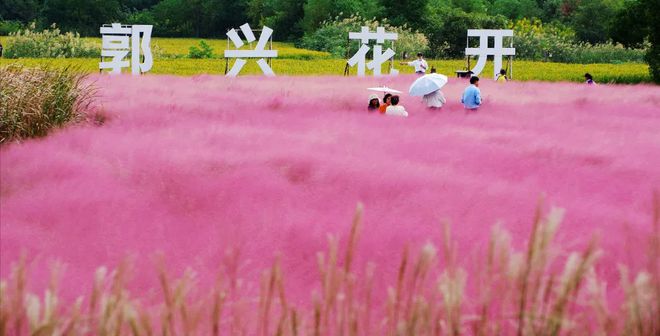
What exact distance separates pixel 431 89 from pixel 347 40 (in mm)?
26165

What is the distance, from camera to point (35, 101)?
25.9 ft

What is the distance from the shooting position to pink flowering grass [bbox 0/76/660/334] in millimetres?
3924

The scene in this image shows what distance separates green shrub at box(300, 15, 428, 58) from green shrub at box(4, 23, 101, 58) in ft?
33.5

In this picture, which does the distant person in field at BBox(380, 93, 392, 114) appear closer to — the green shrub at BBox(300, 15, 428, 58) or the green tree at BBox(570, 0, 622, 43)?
the green shrub at BBox(300, 15, 428, 58)

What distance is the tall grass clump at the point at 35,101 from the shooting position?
7.62 m

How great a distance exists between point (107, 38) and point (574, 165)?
46.8ft

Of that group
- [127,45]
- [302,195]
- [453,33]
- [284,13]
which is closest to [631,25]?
[127,45]

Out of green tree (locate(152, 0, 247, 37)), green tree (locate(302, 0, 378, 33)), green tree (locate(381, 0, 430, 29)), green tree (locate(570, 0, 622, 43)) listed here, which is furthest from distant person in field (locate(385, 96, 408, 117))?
green tree (locate(152, 0, 247, 37))

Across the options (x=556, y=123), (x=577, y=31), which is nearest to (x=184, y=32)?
(x=577, y=31)

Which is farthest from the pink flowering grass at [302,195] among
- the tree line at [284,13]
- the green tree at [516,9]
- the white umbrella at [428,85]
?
the green tree at [516,9]

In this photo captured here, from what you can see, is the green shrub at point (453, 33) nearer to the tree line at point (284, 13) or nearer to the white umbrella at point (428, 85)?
the tree line at point (284, 13)

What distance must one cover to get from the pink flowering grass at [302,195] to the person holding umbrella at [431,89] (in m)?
1.83

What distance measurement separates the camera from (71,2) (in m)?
49.7

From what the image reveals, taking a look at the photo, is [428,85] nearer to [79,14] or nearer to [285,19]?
[285,19]
